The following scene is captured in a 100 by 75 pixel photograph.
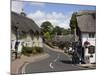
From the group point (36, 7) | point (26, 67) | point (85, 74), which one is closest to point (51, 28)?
point (36, 7)

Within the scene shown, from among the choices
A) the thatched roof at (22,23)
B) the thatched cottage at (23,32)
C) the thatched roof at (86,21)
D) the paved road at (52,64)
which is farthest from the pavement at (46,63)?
the thatched roof at (86,21)

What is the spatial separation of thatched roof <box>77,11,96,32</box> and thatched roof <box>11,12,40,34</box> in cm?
57

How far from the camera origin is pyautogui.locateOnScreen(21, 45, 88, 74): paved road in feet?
8.22

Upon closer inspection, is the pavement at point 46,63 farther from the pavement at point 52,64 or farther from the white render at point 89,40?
the white render at point 89,40

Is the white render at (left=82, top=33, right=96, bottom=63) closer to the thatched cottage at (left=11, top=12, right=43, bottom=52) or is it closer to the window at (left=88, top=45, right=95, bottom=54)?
the window at (left=88, top=45, right=95, bottom=54)

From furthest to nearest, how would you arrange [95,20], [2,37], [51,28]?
1. [95,20]
2. [51,28]
3. [2,37]

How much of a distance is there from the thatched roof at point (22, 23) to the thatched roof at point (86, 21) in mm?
567

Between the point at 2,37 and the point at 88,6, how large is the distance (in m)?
1.16

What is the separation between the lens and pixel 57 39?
2.61 meters

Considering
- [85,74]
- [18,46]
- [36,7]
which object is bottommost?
[85,74]

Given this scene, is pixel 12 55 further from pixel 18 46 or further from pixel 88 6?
pixel 88 6

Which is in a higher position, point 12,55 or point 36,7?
point 36,7

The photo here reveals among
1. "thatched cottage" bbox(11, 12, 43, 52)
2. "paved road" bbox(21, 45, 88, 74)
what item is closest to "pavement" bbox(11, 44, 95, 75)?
"paved road" bbox(21, 45, 88, 74)

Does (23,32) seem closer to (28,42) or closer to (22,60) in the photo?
(28,42)
